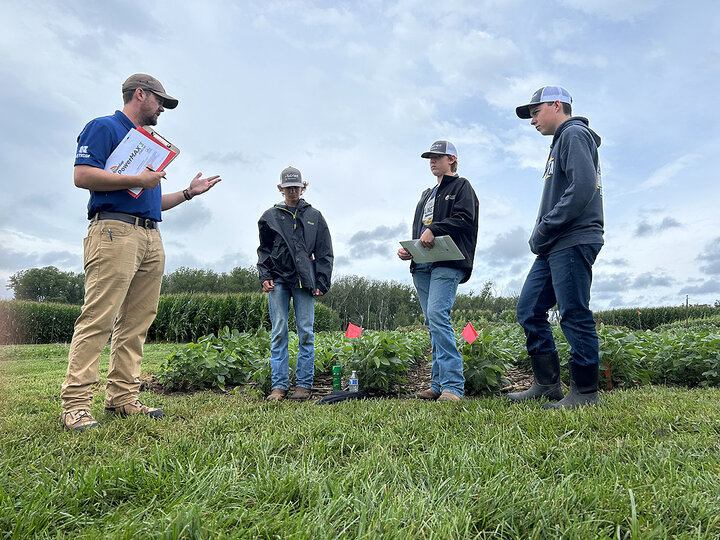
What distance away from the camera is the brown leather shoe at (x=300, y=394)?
4492 mm

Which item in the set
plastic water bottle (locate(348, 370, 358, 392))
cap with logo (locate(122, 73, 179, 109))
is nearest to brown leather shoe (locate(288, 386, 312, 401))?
plastic water bottle (locate(348, 370, 358, 392))

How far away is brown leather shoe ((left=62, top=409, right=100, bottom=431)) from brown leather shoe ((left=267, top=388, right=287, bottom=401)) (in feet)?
5.21

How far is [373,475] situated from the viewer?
80.2 inches

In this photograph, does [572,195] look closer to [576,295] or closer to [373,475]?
[576,295]

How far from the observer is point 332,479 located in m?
1.96

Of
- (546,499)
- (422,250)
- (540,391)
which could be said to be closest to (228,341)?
(422,250)

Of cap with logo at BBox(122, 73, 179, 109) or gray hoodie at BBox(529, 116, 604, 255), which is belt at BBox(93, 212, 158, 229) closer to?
cap with logo at BBox(122, 73, 179, 109)

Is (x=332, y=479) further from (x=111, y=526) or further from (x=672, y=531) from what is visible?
(x=672, y=531)

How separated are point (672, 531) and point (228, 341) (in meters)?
5.36

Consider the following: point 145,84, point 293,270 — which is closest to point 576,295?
point 293,270

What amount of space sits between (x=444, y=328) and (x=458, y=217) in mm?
994

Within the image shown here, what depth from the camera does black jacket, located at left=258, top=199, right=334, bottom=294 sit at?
15.5ft

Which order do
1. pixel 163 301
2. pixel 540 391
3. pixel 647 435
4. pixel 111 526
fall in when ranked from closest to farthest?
pixel 111 526
pixel 647 435
pixel 540 391
pixel 163 301

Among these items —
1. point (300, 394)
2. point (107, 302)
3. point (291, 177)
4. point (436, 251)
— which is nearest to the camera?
point (107, 302)
